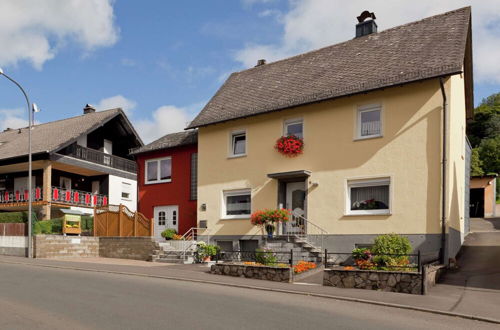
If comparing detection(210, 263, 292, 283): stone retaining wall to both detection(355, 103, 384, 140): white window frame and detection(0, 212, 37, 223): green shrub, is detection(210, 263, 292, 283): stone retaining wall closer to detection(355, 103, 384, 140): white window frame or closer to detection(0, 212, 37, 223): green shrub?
detection(355, 103, 384, 140): white window frame

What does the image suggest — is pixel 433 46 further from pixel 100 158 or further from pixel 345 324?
pixel 100 158

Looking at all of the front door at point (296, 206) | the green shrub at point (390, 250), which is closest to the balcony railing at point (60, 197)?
the front door at point (296, 206)

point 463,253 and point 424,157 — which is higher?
point 424,157

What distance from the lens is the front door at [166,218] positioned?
2436 cm

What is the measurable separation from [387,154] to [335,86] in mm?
3421

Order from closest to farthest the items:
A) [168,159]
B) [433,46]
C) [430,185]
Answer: [430,185] → [433,46] → [168,159]

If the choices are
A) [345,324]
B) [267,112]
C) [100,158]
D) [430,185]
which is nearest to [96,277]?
[345,324]

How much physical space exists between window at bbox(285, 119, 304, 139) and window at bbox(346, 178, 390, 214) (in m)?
3.05

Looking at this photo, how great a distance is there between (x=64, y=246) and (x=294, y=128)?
37.5 feet

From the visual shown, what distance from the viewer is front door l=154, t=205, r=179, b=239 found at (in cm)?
2436

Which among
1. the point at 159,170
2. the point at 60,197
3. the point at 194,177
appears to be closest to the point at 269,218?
the point at 194,177

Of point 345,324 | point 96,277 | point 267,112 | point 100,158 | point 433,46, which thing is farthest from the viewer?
point 100,158

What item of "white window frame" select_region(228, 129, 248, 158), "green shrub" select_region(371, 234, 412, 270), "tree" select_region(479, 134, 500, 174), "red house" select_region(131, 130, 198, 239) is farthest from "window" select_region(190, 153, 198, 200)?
"tree" select_region(479, 134, 500, 174)

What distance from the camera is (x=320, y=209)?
1833 cm
